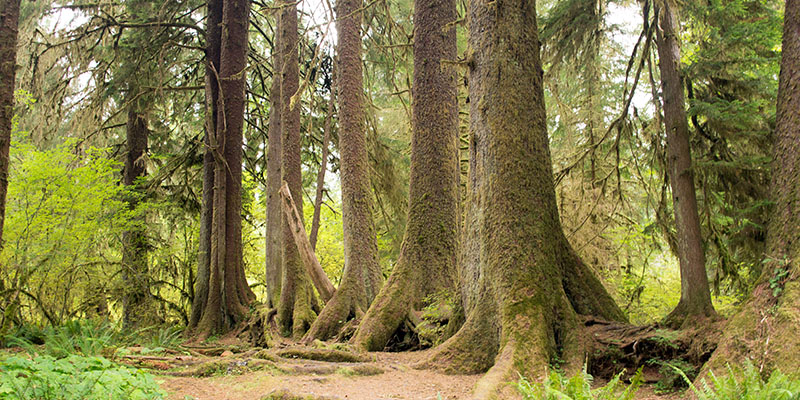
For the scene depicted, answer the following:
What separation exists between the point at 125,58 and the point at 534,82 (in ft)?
35.9

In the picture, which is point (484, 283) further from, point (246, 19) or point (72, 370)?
point (246, 19)

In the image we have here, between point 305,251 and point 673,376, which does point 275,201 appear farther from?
point 673,376

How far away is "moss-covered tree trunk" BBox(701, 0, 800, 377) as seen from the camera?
3.36 m

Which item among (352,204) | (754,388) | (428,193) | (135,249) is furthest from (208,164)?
(754,388)

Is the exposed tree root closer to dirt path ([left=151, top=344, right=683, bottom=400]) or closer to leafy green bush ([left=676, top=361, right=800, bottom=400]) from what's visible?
dirt path ([left=151, top=344, right=683, bottom=400])

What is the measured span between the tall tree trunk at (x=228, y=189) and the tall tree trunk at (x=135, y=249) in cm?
153

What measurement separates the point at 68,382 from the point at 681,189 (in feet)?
18.8

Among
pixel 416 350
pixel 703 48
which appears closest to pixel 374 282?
pixel 416 350

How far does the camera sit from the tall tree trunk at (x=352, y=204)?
796cm

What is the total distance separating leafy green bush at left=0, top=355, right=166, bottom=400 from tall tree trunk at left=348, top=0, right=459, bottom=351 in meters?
3.41

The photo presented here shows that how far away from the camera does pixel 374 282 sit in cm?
834

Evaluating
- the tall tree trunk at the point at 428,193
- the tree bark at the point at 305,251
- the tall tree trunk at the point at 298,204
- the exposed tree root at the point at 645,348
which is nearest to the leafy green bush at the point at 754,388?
the exposed tree root at the point at 645,348

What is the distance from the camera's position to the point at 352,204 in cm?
848

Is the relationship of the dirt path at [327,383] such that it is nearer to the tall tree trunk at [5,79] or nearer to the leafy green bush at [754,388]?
the leafy green bush at [754,388]
